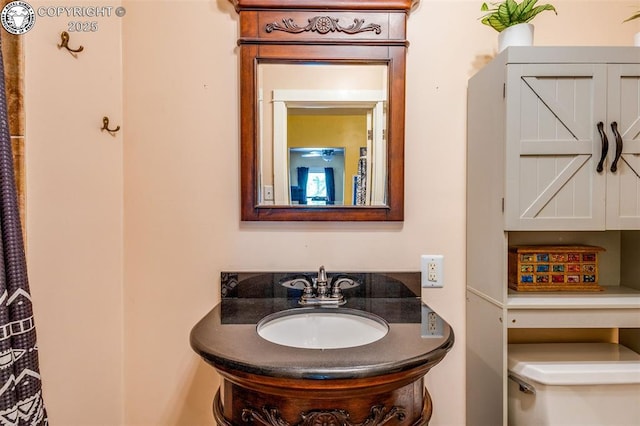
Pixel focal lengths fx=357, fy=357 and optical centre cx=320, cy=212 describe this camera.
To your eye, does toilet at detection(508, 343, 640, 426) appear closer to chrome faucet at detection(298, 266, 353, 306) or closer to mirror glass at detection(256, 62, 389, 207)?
chrome faucet at detection(298, 266, 353, 306)

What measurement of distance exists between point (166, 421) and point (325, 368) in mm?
992

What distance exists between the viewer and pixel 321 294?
1263mm

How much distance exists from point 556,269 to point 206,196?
1.28 meters

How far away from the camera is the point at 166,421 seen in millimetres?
1396

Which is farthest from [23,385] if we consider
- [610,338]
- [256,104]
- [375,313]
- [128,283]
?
[610,338]

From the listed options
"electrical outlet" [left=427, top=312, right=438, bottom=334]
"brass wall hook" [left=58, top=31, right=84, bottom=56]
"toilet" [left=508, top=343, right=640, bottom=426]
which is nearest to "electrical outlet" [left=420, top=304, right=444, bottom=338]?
"electrical outlet" [left=427, top=312, right=438, bottom=334]

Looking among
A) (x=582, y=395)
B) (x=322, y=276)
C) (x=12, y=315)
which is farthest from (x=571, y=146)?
(x=12, y=315)

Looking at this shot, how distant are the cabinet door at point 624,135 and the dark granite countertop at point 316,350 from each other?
0.67 meters

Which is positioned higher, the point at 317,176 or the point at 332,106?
the point at 332,106

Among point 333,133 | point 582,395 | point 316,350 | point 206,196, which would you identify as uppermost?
point 333,133

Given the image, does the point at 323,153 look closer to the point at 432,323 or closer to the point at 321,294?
the point at 321,294

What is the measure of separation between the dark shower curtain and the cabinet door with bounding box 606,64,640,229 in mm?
1605

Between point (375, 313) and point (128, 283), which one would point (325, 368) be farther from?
point (128, 283)

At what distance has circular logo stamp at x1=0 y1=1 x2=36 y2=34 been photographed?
3.17ft
